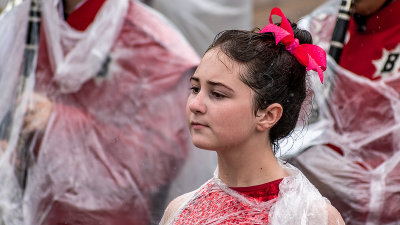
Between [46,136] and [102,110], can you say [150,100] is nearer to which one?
[102,110]

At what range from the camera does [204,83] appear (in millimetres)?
1523

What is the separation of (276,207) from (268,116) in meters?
0.20

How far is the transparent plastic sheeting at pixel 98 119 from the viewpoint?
2.39 meters

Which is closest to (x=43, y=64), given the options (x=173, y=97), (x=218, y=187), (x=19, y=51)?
(x=19, y=51)

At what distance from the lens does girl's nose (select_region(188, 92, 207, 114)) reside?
150 cm

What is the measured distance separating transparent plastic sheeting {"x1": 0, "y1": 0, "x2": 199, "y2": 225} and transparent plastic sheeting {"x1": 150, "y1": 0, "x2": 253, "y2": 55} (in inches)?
24.8

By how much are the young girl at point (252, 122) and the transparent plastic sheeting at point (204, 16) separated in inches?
72.4

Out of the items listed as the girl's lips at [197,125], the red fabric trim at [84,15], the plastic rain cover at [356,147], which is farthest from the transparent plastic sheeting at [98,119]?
the girl's lips at [197,125]

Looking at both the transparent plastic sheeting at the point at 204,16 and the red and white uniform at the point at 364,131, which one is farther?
the transparent plastic sheeting at the point at 204,16

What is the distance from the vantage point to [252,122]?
154 cm

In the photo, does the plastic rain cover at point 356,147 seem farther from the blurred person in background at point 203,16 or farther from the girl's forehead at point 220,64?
the blurred person in background at point 203,16

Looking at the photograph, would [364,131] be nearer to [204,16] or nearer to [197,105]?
[197,105]

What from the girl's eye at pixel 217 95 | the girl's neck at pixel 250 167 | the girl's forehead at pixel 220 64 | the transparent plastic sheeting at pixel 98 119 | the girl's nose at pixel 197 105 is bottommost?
the transparent plastic sheeting at pixel 98 119

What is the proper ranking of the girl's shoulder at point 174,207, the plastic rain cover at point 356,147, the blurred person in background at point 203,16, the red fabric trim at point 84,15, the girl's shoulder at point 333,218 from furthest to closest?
the blurred person in background at point 203,16 < the red fabric trim at point 84,15 < the plastic rain cover at point 356,147 < the girl's shoulder at point 174,207 < the girl's shoulder at point 333,218
